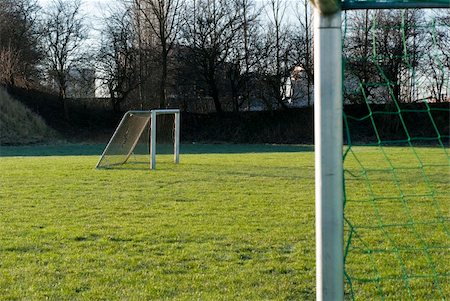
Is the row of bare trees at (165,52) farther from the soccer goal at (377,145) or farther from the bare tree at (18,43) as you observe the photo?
the soccer goal at (377,145)

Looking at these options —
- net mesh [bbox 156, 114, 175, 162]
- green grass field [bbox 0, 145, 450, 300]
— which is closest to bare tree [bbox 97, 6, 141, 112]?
net mesh [bbox 156, 114, 175, 162]

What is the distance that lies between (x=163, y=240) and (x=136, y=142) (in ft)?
35.5

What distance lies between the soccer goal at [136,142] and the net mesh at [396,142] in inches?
282

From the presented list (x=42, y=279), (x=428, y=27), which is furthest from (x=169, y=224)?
(x=428, y=27)

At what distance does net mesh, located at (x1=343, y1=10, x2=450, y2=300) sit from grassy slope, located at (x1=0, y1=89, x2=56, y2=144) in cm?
2468

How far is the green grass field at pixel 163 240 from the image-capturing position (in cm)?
430

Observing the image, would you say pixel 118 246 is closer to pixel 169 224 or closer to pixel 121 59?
pixel 169 224

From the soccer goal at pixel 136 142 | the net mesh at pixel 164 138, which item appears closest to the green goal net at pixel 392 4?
the soccer goal at pixel 136 142

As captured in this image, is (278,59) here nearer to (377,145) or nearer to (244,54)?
(244,54)

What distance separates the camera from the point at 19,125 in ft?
104

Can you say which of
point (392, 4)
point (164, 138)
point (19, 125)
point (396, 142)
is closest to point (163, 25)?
point (19, 125)

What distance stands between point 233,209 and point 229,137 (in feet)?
87.6

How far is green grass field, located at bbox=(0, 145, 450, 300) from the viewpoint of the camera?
4.30 metres

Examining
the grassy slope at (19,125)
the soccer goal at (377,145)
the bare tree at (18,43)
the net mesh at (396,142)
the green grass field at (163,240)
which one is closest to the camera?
the soccer goal at (377,145)
